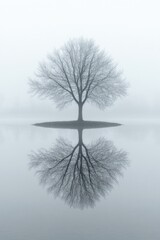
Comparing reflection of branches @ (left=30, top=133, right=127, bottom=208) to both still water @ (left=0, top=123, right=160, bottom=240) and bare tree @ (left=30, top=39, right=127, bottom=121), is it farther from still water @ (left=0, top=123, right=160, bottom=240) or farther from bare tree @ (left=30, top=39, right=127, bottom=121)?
bare tree @ (left=30, top=39, right=127, bottom=121)

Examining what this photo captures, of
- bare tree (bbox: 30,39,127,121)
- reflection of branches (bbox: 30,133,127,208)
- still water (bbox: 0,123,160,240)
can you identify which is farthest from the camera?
bare tree (bbox: 30,39,127,121)

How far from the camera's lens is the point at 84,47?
42594 millimetres

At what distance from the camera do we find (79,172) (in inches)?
407

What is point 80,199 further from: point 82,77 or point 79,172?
point 82,77

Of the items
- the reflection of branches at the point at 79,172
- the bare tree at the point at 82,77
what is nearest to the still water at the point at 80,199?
the reflection of branches at the point at 79,172

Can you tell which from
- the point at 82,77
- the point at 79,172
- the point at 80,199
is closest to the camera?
the point at 80,199

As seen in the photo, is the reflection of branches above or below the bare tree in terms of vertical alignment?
below

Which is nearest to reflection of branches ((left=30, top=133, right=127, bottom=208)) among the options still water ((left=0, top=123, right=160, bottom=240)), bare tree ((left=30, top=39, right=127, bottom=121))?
still water ((left=0, top=123, right=160, bottom=240))

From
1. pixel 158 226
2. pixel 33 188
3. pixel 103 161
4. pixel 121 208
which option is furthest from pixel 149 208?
pixel 103 161

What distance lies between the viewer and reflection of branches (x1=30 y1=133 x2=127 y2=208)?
25.3 ft

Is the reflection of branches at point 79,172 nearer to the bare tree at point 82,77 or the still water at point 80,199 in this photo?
the still water at point 80,199

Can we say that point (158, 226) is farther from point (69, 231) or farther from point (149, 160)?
point (149, 160)

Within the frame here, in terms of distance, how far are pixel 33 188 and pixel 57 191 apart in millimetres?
804

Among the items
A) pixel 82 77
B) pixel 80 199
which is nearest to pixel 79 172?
pixel 80 199
